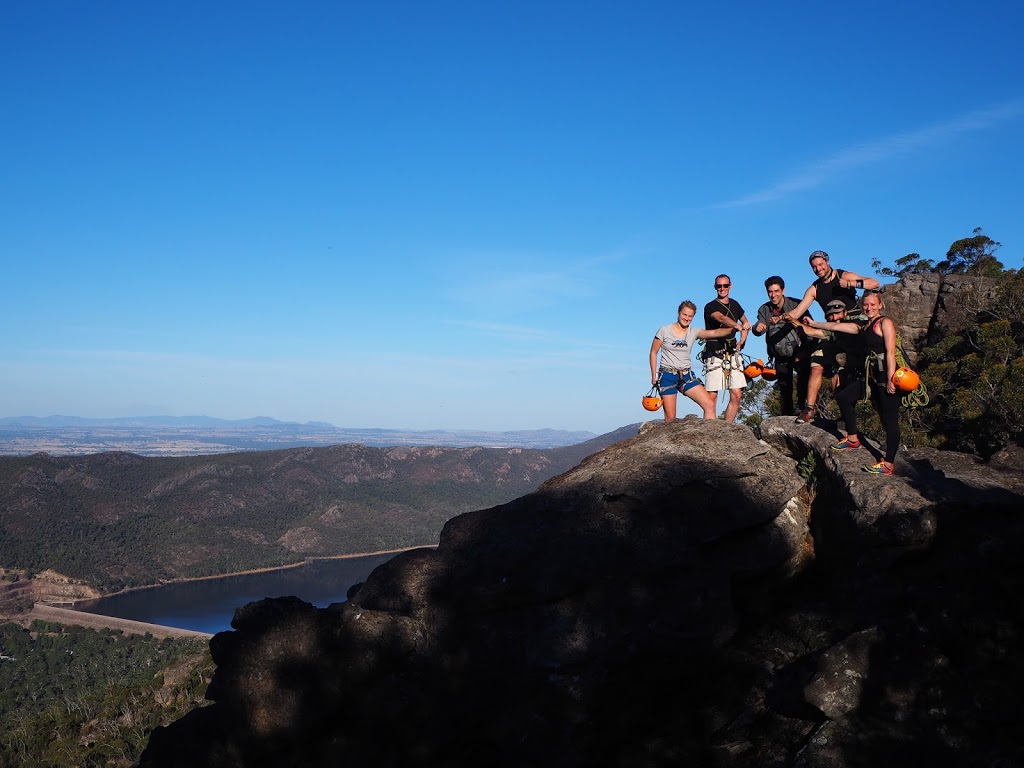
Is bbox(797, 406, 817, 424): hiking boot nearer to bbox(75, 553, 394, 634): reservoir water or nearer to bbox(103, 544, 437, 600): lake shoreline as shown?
bbox(75, 553, 394, 634): reservoir water

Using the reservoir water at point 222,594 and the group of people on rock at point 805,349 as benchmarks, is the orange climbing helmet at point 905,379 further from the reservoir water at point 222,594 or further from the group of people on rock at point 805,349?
the reservoir water at point 222,594

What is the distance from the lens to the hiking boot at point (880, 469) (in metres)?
9.46

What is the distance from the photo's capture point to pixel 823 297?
37.4 ft

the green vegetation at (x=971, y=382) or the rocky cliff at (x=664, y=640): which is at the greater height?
the green vegetation at (x=971, y=382)

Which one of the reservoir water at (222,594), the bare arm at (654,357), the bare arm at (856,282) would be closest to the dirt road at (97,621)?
the reservoir water at (222,594)

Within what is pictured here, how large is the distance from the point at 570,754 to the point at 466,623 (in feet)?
5.48

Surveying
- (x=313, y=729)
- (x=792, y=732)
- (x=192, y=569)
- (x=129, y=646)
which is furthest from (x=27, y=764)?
(x=192, y=569)

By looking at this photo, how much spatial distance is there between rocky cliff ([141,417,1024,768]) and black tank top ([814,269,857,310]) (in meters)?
2.69

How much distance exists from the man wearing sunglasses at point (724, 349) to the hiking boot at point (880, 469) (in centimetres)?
309

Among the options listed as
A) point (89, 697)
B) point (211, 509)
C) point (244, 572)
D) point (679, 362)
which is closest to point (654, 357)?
point (679, 362)

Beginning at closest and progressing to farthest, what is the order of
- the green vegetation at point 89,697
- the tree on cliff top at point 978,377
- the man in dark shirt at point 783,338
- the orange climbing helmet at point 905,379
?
the orange climbing helmet at point 905,379 → the man in dark shirt at point 783,338 → the tree on cliff top at point 978,377 → the green vegetation at point 89,697

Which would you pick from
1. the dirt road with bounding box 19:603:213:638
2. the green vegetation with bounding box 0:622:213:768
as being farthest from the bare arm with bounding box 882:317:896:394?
the dirt road with bounding box 19:603:213:638

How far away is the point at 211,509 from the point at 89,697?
11042 cm

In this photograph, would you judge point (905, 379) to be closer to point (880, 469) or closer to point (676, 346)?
point (880, 469)
